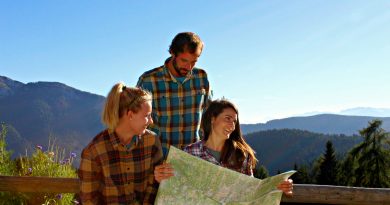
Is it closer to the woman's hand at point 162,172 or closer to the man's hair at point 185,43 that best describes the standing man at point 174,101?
the man's hair at point 185,43

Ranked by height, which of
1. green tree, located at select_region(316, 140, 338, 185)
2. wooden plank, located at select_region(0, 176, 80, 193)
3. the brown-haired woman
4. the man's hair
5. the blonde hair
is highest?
the man's hair

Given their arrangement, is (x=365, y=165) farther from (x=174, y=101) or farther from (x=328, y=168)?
(x=174, y=101)

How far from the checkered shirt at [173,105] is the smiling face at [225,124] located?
1.55 feet

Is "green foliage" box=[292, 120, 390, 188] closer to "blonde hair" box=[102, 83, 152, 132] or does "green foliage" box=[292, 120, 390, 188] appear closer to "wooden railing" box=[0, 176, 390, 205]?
"wooden railing" box=[0, 176, 390, 205]

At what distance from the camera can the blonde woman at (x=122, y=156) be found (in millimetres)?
2340

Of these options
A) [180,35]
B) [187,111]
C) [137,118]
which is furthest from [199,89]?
[137,118]

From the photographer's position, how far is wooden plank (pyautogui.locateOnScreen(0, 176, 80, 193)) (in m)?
4.25

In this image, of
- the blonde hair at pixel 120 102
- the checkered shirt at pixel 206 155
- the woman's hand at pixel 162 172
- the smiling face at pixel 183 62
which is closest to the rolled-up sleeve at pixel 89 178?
the blonde hair at pixel 120 102

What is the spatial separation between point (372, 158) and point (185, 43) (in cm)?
4392

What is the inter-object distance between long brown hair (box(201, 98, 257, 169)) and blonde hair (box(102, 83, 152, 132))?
601 mm

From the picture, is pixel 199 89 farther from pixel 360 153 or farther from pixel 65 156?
pixel 360 153

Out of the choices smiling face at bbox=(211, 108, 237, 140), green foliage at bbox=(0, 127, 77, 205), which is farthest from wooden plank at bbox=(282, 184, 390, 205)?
green foliage at bbox=(0, 127, 77, 205)

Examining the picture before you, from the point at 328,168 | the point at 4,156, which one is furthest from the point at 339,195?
the point at 328,168

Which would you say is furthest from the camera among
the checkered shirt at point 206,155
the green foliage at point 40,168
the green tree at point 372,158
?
the green tree at point 372,158
